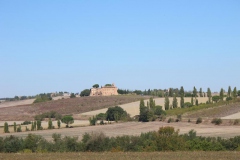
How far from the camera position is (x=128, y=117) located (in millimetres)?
116500

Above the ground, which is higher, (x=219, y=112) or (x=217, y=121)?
(x=219, y=112)

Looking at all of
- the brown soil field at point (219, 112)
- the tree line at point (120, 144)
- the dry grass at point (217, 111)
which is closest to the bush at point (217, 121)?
the brown soil field at point (219, 112)

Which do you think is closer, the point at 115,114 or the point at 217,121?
the point at 217,121

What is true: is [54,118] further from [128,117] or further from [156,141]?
[156,141]

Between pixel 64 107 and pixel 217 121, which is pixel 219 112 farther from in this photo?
pixel 64 107

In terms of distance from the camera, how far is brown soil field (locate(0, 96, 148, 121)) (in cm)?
14268

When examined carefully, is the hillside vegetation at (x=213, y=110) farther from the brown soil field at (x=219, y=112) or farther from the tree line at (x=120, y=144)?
the tree line at (x=120, y=144)

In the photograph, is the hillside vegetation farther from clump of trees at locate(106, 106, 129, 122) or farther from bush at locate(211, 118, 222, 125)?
clump of trees at locate(106, 106, 129, 122)

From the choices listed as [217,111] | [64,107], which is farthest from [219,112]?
[64,107]

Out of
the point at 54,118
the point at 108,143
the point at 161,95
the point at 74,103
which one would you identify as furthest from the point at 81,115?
the point at 108,143

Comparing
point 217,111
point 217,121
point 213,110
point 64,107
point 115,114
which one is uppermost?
Answer: point 64,107

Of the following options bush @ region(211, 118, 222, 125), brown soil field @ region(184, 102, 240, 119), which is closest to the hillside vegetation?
brown soil field @ region(184, 102, 240, 119)

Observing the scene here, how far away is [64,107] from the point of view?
155375 millimetres

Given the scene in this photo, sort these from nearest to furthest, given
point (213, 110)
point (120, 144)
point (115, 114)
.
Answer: point (120, 144)
point (213, 110)
point (115, 114)
